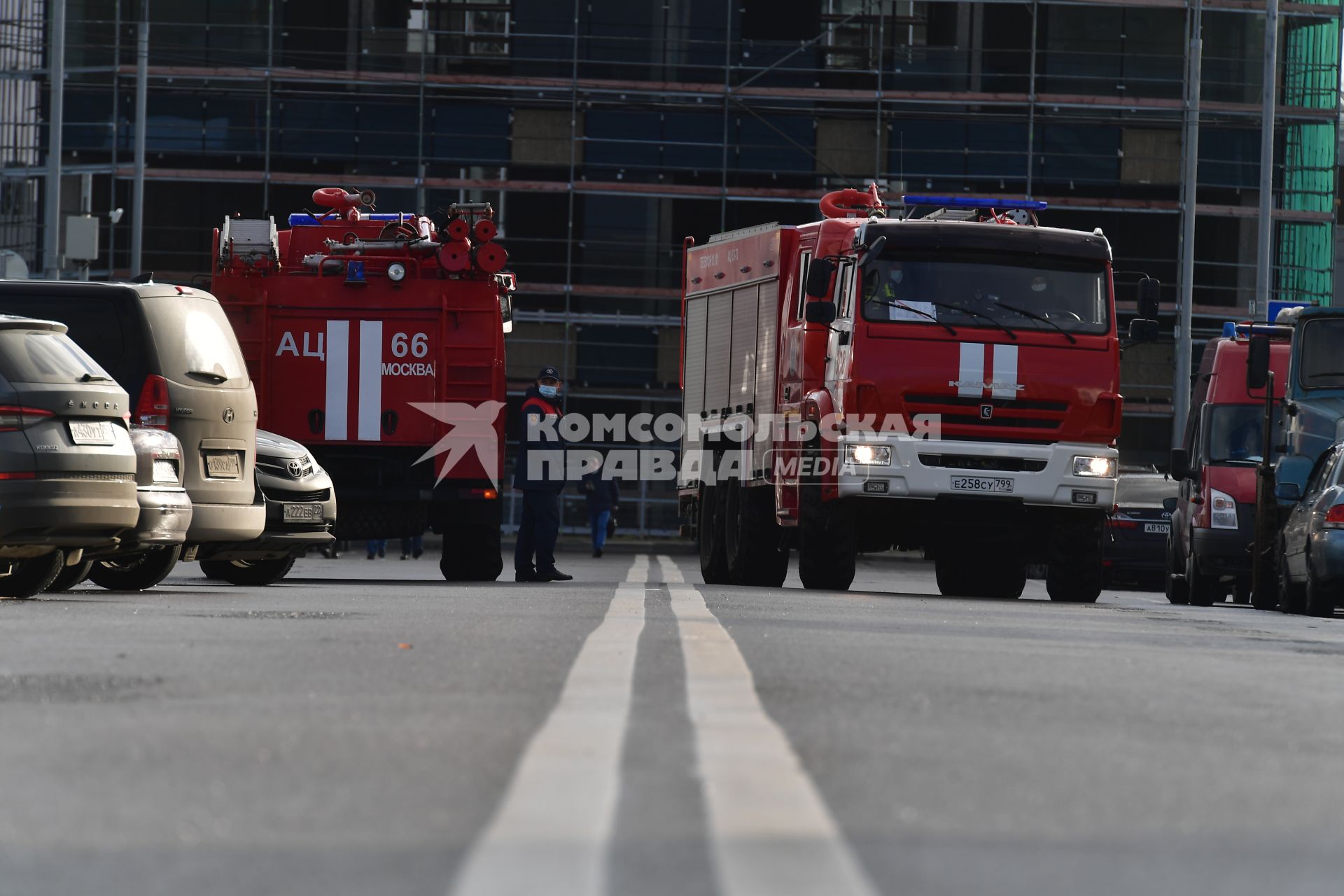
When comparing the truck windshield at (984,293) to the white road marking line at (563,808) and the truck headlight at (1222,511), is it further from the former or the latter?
the white road marking line at (563,808)

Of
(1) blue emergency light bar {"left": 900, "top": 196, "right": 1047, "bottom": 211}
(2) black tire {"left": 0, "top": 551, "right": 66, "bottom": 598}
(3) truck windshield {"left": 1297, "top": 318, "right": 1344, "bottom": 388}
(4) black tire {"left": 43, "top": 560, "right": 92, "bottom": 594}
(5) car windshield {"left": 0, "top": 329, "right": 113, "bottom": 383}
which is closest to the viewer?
(5) car windshield {"left": 0, "top": 329, "right": 113, "bottom": 383}

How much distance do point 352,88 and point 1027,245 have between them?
3171 centimetres

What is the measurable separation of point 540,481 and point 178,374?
5453 mm

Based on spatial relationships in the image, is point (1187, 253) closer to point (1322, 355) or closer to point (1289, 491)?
point (1322, 355)

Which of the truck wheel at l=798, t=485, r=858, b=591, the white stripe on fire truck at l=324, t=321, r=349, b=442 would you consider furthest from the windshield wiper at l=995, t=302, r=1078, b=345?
the white stripe on fire truck at l=324, t=321, r=349, b=442

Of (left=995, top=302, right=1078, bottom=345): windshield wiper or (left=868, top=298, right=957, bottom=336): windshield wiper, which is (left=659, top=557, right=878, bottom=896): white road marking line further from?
(left=995, top=302, right=1078, bottom=345): windshield wiper

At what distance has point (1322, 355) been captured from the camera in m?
22.3

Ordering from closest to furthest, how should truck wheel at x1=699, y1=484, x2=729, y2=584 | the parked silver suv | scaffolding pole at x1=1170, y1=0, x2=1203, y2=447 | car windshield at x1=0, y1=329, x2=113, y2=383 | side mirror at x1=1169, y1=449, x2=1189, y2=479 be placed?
the parked silver suv
car windshield at x1=0, y1=329, x2=113, y2=383
truck wheel at x1=699, y1=484, x2=729, y2=584
side mirror at x1=1169, y1=449, x2=1189, y2=479
scaffolding pole at x1=1170, y1=0, x2=1203, y2=447

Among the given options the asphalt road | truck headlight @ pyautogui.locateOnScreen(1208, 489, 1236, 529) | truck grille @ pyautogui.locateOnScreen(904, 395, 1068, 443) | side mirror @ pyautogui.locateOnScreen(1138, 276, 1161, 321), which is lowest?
the asphalt road

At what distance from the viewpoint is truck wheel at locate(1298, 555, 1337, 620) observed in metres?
19.5

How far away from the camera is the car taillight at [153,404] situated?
16.0 m

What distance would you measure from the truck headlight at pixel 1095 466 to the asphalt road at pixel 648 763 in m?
7.27

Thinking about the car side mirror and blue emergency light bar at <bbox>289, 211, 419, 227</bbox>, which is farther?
blue emergency light bar at <bbox>289, 211, 419, 227</bbox>

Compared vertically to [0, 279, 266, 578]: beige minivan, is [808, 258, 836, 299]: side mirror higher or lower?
higher
